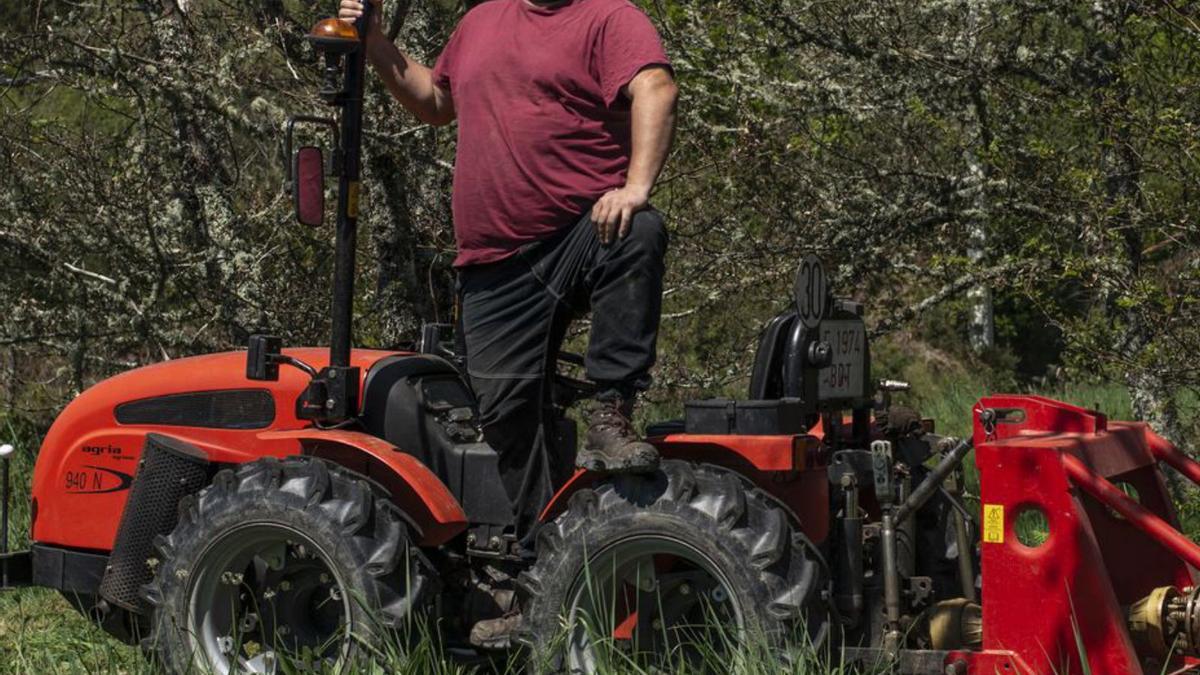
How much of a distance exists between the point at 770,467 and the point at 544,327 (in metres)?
0.75

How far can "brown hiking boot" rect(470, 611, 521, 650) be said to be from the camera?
184 inches

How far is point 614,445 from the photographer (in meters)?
4.44

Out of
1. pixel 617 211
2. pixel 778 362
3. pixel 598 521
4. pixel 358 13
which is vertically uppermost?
pixel 358 13

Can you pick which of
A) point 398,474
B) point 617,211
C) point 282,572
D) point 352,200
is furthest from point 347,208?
point 282,572

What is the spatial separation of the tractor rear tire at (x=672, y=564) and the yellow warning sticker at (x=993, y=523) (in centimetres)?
43

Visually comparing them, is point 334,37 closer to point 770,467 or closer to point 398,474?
point 398,474

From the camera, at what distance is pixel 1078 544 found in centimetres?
422

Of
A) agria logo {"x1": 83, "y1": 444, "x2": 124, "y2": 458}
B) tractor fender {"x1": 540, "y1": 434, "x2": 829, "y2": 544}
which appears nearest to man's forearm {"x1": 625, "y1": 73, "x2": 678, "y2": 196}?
tractor fender {"x1": 540, "y1": 434, "x2": 829, "y2": 544}

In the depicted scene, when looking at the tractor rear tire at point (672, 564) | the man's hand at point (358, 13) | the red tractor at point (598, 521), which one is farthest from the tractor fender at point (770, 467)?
the man's hand at point (358, 13)

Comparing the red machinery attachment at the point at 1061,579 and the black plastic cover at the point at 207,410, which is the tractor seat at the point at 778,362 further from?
the black plastic cover at the point at 207,410

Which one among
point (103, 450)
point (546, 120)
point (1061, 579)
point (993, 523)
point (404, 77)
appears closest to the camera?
point (1061, 579)

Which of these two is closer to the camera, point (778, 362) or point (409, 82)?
point (778, 362)

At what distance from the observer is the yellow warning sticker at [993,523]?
431 centimetres

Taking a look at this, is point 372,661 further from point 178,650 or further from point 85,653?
point 85,653
